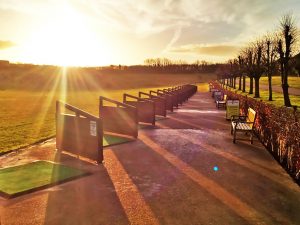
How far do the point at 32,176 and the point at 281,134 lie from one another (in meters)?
6.60

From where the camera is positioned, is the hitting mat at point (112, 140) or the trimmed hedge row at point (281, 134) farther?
the hitting mat at point (112, 140)

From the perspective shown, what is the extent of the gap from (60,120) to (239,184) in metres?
5.87

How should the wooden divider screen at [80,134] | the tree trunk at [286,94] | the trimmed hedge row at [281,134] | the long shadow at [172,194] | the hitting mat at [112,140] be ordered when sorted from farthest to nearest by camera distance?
the tree trunk at [286,94]
the hitting mat at [112,140]
the wooden divider screen at [80,134]
the trimmed hedge row at [281,134]
the long shadow at [172,194]

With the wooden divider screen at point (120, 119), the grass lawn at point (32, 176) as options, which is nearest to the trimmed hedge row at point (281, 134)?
the wooden divider screen at point (120, 119)

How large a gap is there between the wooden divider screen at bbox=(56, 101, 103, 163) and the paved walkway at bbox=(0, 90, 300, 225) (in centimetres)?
32

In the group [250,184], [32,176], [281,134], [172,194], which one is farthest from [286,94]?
[32,176]

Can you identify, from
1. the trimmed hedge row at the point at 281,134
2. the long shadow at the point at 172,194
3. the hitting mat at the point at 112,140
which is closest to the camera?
the long shadow at the point at 172,194

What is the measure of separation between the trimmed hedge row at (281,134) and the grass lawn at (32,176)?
5.06 metres

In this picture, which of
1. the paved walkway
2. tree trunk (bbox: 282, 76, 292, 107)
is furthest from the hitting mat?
tree trunk (bbox: 282, 76, 292, 107)

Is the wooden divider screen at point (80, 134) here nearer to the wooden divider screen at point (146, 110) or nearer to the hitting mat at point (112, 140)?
the hitting mat at point (112, 140)

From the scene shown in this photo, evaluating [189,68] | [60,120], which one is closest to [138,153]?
[60,120]

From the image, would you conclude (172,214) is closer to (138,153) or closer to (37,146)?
(138,153)

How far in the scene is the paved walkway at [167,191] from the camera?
17.7 feet

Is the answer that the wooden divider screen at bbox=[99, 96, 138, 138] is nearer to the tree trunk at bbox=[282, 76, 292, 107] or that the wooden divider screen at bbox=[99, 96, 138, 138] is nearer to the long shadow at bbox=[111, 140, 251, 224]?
the long shadow at bbox=[111, 140, 251, 224]
